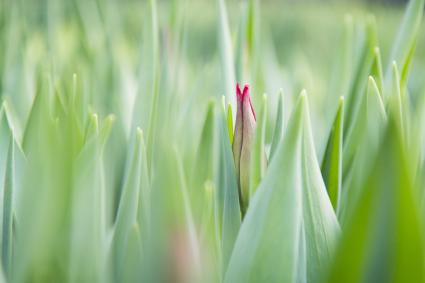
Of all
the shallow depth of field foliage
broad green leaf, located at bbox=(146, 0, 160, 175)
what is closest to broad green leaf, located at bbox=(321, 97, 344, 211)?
the shallow depth of field foliage

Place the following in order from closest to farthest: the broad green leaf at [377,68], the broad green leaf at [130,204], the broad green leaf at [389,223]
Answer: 1. the broad green leaf at [389,223]
2. the broad green leaf at [130,204]
3. the broad green leaf at [377,68]

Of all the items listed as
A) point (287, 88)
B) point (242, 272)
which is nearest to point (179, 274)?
point (242, 272)

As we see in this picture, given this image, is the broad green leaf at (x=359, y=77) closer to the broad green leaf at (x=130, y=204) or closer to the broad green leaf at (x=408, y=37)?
the broad green leaf at (x=408, y=37)

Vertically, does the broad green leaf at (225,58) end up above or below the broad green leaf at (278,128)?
above

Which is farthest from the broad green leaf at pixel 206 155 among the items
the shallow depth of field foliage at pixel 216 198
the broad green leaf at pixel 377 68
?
the broad green leaf at pixel 377 68

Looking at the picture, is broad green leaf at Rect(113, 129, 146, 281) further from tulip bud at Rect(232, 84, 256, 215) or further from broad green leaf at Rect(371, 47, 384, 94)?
broad green leaf at Rect(371, 47, 384, 94)

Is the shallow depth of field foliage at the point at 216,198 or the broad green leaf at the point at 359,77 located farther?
the broad green leaf at the point at 359,77

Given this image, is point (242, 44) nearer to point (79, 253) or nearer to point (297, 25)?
point (79, 253)

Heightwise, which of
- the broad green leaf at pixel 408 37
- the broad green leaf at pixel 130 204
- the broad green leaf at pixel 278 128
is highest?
the broad green leaf at pixel 408 37
